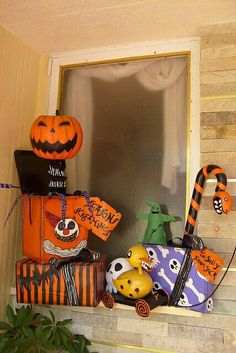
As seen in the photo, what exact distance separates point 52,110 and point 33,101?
107 millimetres

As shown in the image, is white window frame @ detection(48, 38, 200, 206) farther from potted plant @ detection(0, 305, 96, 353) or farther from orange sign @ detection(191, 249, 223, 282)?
potted plant @ detection(0, 305, 96, 353)

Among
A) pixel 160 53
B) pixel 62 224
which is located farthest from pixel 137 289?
pixel 160 53

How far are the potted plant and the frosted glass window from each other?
0.38 m

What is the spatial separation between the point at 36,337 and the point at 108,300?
31 cm

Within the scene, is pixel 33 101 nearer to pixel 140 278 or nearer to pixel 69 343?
pixel 140 278

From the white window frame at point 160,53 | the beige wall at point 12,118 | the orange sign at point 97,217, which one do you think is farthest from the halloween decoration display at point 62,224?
the white window frame at point 160,53

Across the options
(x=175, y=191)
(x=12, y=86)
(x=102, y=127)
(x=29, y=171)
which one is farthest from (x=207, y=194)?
(x=12, y=86)

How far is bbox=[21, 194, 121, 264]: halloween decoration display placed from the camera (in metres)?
1.23

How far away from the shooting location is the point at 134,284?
116 cm

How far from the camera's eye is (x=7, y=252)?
1.48 meters

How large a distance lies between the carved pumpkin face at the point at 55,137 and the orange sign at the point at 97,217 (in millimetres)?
221

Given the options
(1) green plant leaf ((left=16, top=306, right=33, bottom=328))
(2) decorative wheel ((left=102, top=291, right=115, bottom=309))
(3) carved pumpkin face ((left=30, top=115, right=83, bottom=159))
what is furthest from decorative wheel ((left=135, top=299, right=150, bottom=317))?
(3) carved pumpkin face ((left=30, top=115, right=83, bottom=159))

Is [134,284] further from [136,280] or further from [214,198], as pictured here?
[214,198]

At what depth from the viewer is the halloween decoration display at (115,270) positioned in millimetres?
1247
